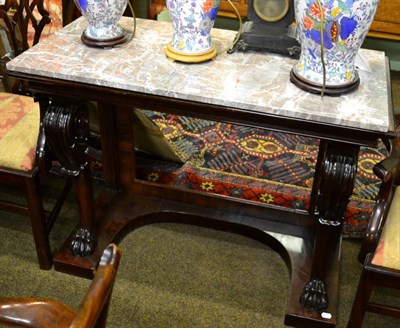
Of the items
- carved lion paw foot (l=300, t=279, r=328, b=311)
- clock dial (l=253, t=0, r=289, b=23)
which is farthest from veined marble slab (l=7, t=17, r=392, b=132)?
carved lion paw foot (l=300, t=279, r=328, b=311)

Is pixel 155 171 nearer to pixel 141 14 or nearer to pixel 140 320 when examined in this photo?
pixel 140 320

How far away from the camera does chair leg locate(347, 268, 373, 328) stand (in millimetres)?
1432

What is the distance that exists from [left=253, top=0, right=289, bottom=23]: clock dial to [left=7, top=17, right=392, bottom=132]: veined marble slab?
11 cm

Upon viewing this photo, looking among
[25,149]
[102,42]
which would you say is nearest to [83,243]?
[25,149]

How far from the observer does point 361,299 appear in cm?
148

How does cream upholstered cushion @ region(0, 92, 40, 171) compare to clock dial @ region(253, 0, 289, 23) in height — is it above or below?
below

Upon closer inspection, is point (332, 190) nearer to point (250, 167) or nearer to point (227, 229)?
point (227, 229)

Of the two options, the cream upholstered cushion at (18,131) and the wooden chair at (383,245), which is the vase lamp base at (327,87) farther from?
the cream upholstered cushion at (18,131)

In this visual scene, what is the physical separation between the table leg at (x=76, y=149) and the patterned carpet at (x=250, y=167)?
55 cm

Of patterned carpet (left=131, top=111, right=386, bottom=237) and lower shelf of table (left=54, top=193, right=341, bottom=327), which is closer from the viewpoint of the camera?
lower shelf of table (left=54, top=193, right=341, bottom=327)

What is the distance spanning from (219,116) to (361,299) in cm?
67

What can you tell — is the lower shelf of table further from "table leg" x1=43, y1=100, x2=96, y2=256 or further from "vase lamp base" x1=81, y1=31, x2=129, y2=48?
"vase lamp base" x1=81, y1=31, x2=129, y2=48

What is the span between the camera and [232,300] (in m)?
1.81

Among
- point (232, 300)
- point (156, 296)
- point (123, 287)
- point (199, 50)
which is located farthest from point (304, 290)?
point (199, 50)
